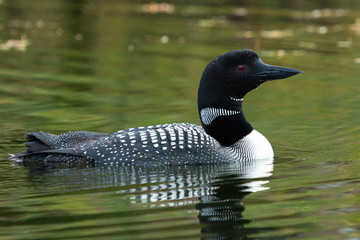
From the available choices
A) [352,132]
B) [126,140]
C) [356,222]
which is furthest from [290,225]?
[352,132]

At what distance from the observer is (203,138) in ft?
20.8

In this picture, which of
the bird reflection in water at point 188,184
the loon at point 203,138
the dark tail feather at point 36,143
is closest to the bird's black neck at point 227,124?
the loon at point 203,138

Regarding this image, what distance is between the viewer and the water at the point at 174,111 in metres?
4.59

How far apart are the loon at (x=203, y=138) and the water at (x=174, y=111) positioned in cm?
15

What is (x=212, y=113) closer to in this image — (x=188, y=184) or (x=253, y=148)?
(x=253, y=148)

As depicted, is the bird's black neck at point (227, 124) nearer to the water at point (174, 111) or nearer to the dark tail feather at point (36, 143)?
the water at point (174, 111)

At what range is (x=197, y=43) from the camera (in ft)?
44.2

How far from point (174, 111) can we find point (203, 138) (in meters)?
2.17

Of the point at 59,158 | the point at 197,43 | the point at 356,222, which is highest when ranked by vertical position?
the point at 197,43

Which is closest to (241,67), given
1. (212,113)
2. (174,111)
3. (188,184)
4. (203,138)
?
(212,113)

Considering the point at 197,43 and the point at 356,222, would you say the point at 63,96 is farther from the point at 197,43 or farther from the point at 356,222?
the point at 356,222

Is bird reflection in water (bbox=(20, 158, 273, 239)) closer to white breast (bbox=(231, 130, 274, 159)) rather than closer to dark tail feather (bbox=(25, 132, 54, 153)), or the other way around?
white breast (bbox=(231, 130, 274, 159))

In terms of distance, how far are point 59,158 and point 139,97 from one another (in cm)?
314

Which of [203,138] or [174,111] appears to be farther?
[174,111]
